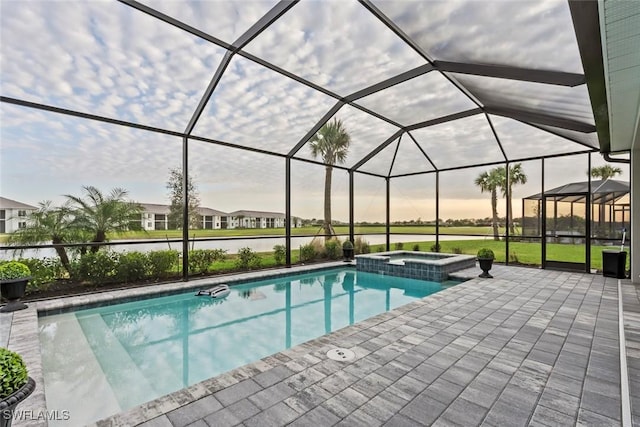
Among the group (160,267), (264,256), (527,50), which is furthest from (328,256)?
(527,50)

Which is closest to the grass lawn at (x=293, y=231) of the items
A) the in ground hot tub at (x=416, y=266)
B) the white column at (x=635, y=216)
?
the in ground hot tub at (x=416, y=266)

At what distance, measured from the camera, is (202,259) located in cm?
770

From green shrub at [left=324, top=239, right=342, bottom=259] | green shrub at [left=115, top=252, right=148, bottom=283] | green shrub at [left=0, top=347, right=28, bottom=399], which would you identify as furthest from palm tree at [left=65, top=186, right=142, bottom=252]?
green shrub at [left=324, top=239, right=342, bottom=259]

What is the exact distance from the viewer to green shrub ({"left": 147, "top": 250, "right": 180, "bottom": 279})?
6.82 m

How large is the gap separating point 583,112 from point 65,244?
944cm

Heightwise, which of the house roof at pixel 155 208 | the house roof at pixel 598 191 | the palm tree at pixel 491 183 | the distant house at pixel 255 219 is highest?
the palm tree at pixel 491 183

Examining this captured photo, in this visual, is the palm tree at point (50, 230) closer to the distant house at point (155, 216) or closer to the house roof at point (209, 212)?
the distant house at point (155, 216)

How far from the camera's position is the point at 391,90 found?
6.44 metres

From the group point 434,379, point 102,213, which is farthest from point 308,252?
point 434,379

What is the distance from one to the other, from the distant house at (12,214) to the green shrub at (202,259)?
10.1ft

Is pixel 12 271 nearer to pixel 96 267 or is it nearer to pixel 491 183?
pixel 96 267

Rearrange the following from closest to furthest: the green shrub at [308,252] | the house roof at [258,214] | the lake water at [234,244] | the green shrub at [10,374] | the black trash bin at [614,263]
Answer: the green shrub at [10,374]
the lake water at [234,244]
the black trash bin at [614,263]
the green shrub at [308,252]
the house roof at [258,214]

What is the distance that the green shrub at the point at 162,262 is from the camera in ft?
22.4

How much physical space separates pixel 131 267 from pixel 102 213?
1.32 metres
